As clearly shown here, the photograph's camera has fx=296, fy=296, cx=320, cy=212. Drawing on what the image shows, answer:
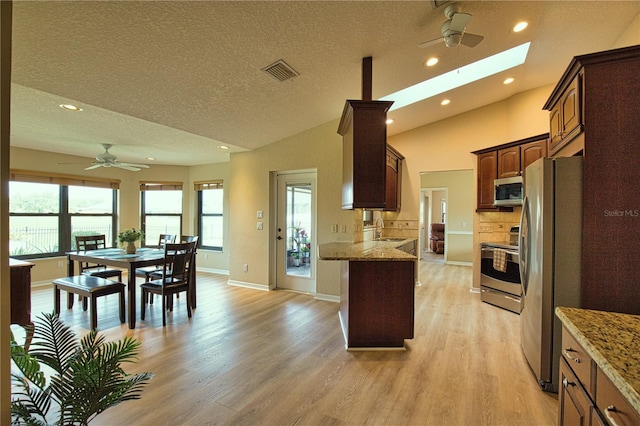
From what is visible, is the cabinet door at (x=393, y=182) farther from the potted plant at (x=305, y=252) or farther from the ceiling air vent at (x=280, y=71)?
the ceiling air vent at (x=280, y=71)

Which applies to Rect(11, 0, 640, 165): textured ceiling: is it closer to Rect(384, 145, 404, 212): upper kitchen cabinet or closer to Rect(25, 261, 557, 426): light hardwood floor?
Rect(384, 145, 404, 212): upper kitchen cabinet

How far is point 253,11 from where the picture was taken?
2135 mm

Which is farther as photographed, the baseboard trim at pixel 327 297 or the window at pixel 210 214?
the window at pixel 210 214

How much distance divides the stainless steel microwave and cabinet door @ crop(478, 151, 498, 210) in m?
0.14

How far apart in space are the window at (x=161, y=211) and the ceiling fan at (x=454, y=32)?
627 centimetres

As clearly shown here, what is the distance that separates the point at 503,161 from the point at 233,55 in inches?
164

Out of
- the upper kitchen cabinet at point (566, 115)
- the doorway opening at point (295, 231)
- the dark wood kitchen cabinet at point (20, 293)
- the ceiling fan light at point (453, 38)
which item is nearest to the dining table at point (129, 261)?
the dark wood kitchen cabinet at point (20, 293)

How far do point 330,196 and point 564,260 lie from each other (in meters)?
2.96

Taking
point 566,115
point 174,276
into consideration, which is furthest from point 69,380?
point 566,115

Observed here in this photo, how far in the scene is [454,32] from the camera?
223cm

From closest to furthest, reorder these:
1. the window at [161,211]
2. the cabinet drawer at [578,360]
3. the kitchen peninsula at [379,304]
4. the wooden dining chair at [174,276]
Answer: the cabinet drawer at [578,360], the kitchen peninsula at [379,304], the wooden dining chair at [174,276], the window at [161,211]

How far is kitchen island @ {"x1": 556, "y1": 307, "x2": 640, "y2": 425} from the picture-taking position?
34.9 inches

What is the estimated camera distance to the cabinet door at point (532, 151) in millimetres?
4145

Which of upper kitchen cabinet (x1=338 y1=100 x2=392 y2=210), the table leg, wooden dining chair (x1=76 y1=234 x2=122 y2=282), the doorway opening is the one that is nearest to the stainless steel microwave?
upper kitchen cabinet (x1=338 y1=100 x2=392 y2=210)
